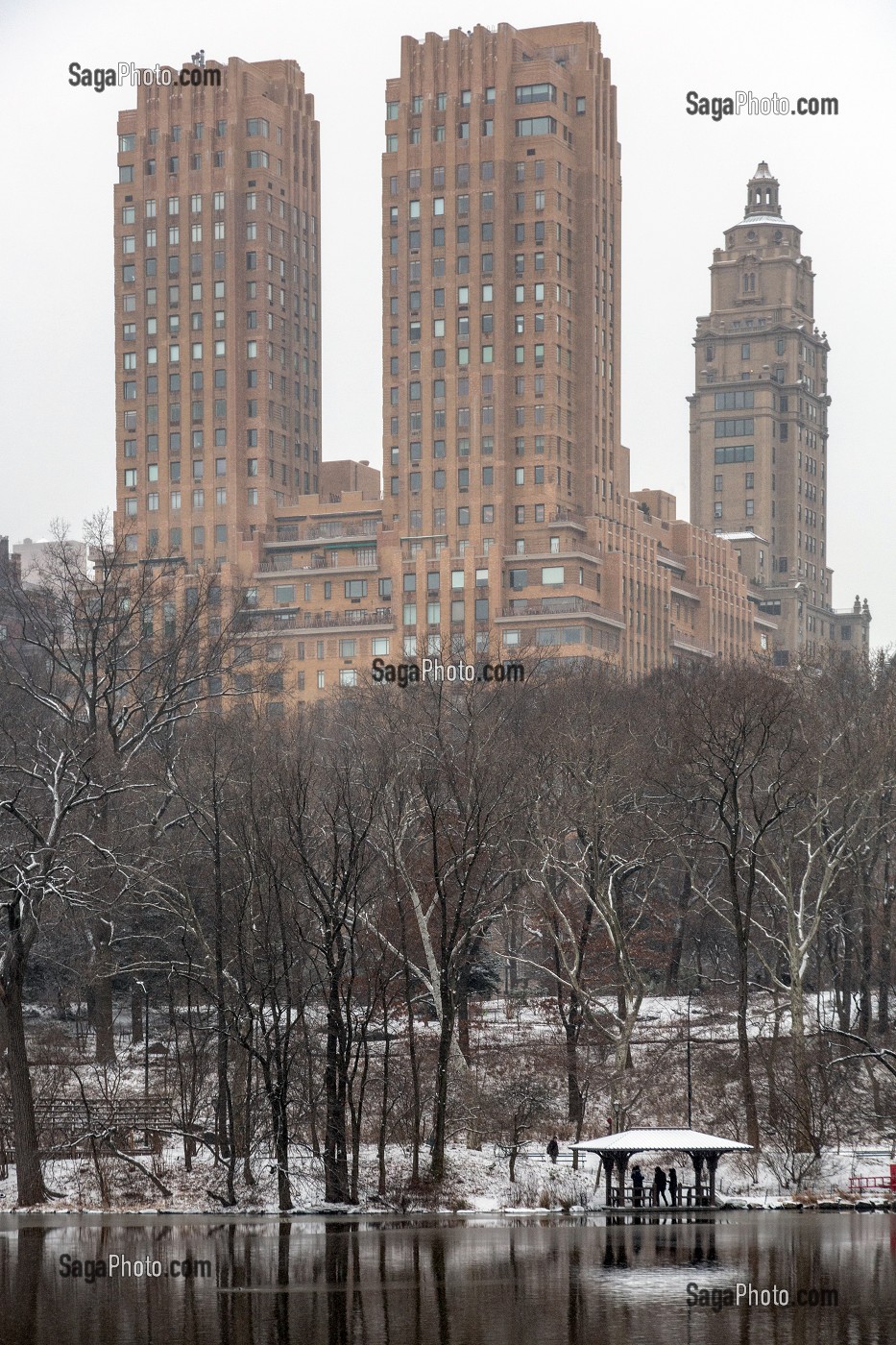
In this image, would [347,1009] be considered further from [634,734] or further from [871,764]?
[634,734]

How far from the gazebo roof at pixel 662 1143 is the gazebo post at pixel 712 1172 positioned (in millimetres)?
232

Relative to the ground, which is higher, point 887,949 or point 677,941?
point 887,949

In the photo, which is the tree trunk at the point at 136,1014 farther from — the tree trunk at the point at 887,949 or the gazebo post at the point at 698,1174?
the gazebo post at the point at 698,1174

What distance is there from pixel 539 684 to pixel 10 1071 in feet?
178

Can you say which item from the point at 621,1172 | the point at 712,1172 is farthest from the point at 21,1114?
the point at 712,1172

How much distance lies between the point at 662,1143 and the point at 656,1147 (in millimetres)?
313

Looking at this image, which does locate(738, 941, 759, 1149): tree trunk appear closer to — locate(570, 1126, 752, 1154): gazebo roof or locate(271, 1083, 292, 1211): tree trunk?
locate(570, 1126, 752, 1154): gazebo roof

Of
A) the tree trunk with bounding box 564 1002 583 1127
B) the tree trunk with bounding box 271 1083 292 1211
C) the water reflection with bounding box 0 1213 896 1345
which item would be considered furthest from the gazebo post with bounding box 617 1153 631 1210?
the tree trunk with bounding box 271 1083 292 1211

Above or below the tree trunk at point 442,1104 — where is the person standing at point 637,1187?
below

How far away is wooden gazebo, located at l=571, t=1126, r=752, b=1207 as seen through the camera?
60719 millimetres

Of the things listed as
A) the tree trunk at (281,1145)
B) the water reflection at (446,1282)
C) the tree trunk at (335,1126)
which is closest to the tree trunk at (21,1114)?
the water reflection at (446,1282)

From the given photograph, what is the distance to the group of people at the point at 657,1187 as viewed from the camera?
61.3 meters

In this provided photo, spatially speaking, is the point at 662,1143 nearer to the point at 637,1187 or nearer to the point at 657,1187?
the point at 657,1187

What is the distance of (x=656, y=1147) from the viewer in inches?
2372
